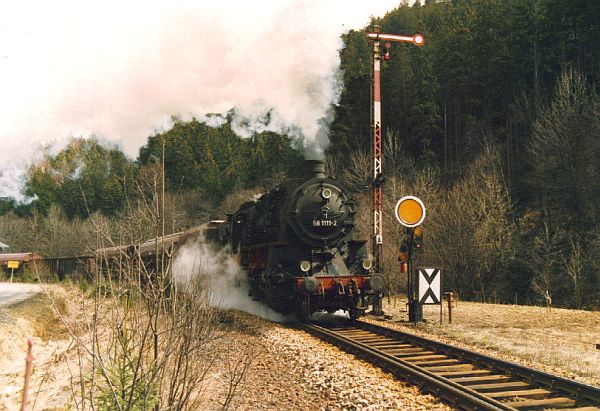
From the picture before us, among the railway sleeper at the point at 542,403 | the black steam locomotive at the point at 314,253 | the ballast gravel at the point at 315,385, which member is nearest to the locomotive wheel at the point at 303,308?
the black steam locomotive at the point at 314,253

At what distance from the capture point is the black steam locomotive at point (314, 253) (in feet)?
39.7

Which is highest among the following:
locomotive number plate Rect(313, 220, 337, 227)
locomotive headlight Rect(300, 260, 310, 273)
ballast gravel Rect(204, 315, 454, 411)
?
locomotive number plate Rect(313, 220, 337, 227)

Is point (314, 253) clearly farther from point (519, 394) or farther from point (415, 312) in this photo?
point (519, 394)

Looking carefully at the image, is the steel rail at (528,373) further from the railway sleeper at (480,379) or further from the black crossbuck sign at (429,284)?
the black crossbuck sign at (429,284)

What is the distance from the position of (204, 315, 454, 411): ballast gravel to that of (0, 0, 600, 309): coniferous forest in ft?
17.6

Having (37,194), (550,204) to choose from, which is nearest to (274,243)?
(550,204)

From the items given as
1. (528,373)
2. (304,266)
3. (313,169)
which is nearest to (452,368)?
(528,373)

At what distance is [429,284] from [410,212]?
1.72 metres

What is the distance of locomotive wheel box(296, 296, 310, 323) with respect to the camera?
1209 centimetres

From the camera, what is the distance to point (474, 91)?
4256 cm

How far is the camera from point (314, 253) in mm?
12445

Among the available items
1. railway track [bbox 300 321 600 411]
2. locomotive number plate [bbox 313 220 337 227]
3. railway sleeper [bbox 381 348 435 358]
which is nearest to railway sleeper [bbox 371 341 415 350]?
railway track [bbox 300 321 600 411]

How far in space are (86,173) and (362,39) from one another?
31829mm

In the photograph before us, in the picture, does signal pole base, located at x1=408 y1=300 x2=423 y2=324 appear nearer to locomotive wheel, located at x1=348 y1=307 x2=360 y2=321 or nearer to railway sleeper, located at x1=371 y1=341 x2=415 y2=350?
locomotive wheel, located at x1=348 y1=307 x2=360 y2=321
